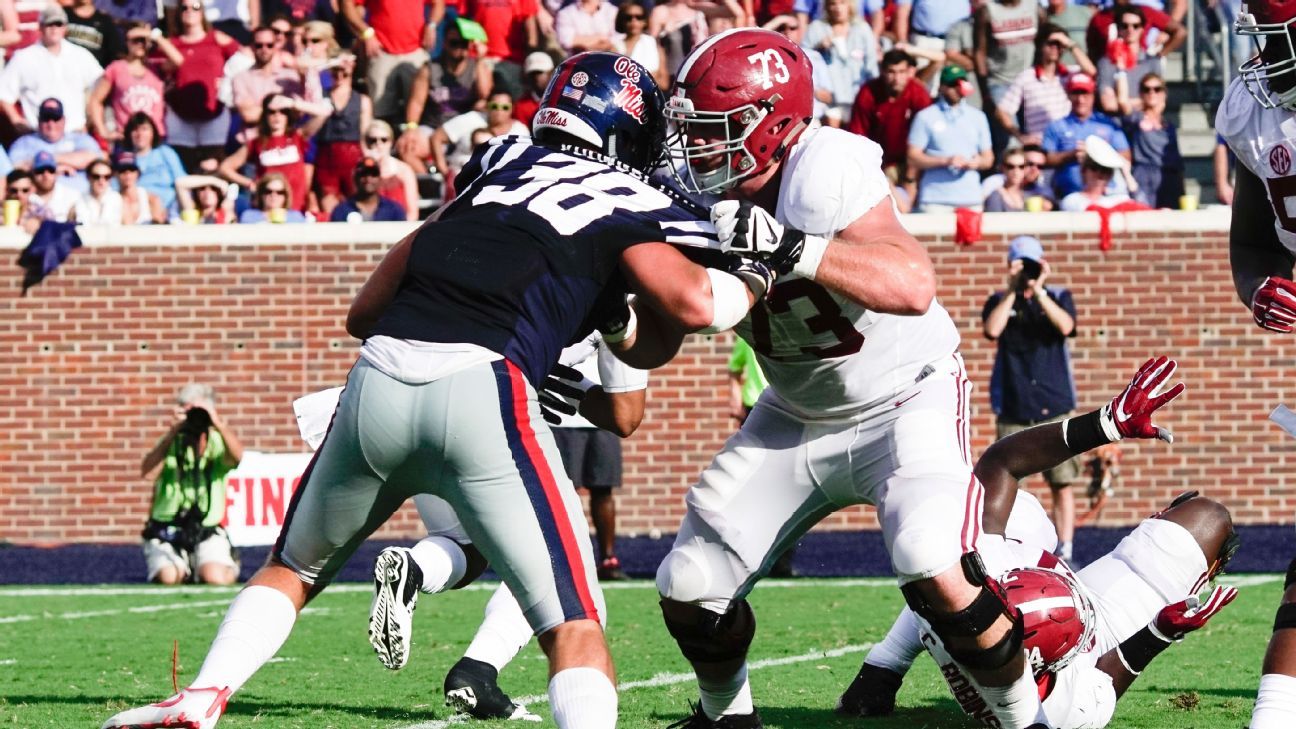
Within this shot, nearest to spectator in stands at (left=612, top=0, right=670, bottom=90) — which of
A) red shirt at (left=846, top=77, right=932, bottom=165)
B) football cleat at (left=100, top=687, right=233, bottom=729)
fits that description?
red shirt at (left=846, top=77, right=932, bottom=165)

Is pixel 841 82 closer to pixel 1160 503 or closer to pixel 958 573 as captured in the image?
pixel 1160 503

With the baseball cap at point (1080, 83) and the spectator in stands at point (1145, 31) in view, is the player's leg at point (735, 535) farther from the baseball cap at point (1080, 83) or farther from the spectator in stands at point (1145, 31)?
the spectator in stands at point (1145, 31)

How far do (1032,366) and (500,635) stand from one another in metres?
5.87

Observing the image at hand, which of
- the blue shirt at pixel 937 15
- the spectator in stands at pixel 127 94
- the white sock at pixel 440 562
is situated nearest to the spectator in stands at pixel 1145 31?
the blue shirt at pixel 937 15

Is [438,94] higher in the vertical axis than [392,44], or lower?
lower

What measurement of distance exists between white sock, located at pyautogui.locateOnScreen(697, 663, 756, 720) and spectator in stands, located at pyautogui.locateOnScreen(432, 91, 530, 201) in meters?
8.86

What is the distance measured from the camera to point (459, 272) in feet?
13.0

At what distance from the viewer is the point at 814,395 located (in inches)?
194

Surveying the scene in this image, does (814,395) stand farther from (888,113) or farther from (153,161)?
(153,161)

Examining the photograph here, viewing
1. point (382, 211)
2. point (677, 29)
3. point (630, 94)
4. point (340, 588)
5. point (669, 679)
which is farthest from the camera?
point (677, 29)

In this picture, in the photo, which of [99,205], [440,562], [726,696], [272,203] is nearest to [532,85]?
[272,203]

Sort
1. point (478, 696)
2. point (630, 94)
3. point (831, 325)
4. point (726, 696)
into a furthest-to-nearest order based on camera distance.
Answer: point (478, 696) → point (726, 696) → point (831, 325) → point (630, 94)

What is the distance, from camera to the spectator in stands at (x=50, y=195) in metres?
13.5

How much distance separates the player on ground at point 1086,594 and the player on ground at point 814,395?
25cm
